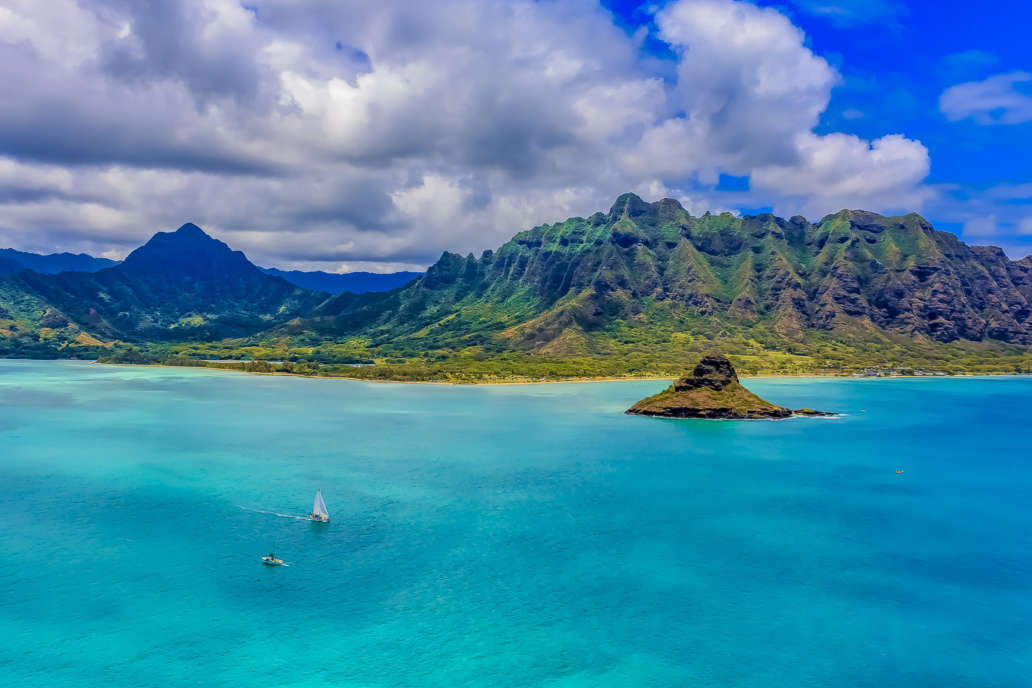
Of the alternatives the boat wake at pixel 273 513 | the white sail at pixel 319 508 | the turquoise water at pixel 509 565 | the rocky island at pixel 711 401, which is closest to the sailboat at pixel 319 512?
the white sail at pixel 319 508

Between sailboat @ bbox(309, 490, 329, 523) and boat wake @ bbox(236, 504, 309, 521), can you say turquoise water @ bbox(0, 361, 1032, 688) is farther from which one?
sailboat @ bbox(309, 490, 329, 523)

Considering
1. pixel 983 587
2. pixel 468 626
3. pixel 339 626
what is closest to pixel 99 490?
pixel 339 626

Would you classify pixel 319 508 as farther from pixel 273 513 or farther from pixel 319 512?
pixel 273 513

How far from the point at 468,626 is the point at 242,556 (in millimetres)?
25470

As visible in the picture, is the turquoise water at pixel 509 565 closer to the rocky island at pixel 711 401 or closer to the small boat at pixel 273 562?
the small boat at pixel 273 562

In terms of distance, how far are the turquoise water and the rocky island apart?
3975 cm

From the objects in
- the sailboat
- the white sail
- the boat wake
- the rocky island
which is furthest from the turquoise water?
the rocky island

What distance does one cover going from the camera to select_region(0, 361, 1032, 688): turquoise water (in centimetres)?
4262

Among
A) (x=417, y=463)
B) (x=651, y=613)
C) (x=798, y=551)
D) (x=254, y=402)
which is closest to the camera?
(x=651, y=613)

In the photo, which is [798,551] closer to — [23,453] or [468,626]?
[468,626]

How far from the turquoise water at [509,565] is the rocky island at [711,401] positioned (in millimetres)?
39750

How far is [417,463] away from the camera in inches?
4035

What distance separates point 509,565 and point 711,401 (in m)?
114

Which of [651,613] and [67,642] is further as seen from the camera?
[651,613]
